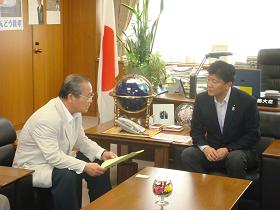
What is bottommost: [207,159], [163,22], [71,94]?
[207,159]

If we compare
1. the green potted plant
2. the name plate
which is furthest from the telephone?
the name plate

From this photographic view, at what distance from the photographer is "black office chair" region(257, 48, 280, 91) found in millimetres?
5230

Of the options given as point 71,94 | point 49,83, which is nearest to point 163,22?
point 49,83

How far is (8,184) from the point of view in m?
2.66

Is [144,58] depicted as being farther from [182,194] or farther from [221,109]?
[182,194]

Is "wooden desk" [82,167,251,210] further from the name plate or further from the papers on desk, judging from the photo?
the name plate

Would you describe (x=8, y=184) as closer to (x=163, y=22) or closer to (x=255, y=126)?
(x=255, y=126)

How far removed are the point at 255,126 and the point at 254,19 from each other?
3.04m

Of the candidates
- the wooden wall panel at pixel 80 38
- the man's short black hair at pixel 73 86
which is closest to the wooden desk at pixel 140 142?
the man's short black hair at pixel 73 86

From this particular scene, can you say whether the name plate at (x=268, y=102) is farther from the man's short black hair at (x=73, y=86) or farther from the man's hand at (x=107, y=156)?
the man's short black hair at (x=73, y=86)

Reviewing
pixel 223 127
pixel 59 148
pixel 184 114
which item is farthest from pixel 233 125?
pixel 59 148

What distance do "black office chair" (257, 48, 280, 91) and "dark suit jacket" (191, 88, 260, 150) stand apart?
1.76 meters

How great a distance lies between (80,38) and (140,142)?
3759 mm

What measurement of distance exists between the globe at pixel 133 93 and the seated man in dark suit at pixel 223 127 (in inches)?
21.8
